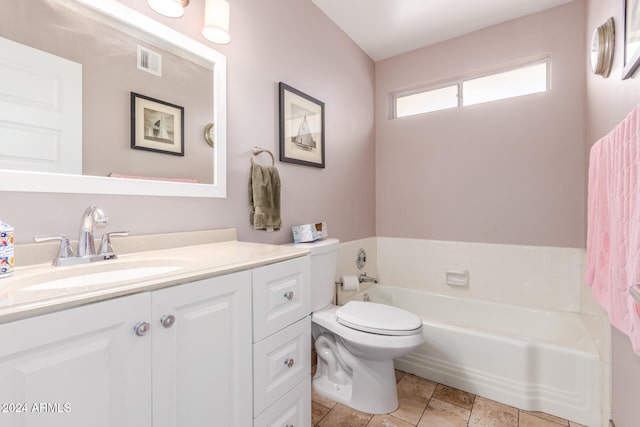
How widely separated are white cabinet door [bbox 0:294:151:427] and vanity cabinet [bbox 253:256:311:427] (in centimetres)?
36

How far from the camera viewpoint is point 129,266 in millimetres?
1005

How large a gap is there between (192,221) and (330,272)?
0.84 metres

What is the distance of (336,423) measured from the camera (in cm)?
153

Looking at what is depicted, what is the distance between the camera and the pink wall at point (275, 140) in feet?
3.57

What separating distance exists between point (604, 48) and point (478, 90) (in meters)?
1.08

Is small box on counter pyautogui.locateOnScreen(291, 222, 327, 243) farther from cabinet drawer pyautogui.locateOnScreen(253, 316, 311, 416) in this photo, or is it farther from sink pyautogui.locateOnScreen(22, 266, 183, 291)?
sink pyautogui.locateOnScreen(22, 266, 183, 291)

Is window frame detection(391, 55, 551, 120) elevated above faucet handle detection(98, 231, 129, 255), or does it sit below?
above

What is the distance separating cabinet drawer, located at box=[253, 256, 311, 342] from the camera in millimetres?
997

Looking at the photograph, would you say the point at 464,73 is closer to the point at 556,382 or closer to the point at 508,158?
the point at 508,158

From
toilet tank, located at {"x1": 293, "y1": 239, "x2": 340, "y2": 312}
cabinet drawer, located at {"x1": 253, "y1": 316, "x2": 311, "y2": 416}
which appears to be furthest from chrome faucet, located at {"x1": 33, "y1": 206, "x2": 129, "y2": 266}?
toilet tank, located at {"x1": 293, "y1": 239, "x2": 340, "y2": 312}

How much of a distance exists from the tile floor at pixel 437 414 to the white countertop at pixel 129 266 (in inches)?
39.8

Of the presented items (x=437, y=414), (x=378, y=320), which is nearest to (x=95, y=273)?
(x=378, y=320)

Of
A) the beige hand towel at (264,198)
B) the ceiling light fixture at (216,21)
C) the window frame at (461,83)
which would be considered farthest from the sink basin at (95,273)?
the window frame at (461,83)

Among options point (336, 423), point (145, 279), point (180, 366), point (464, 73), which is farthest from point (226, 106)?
point (464, 73)
